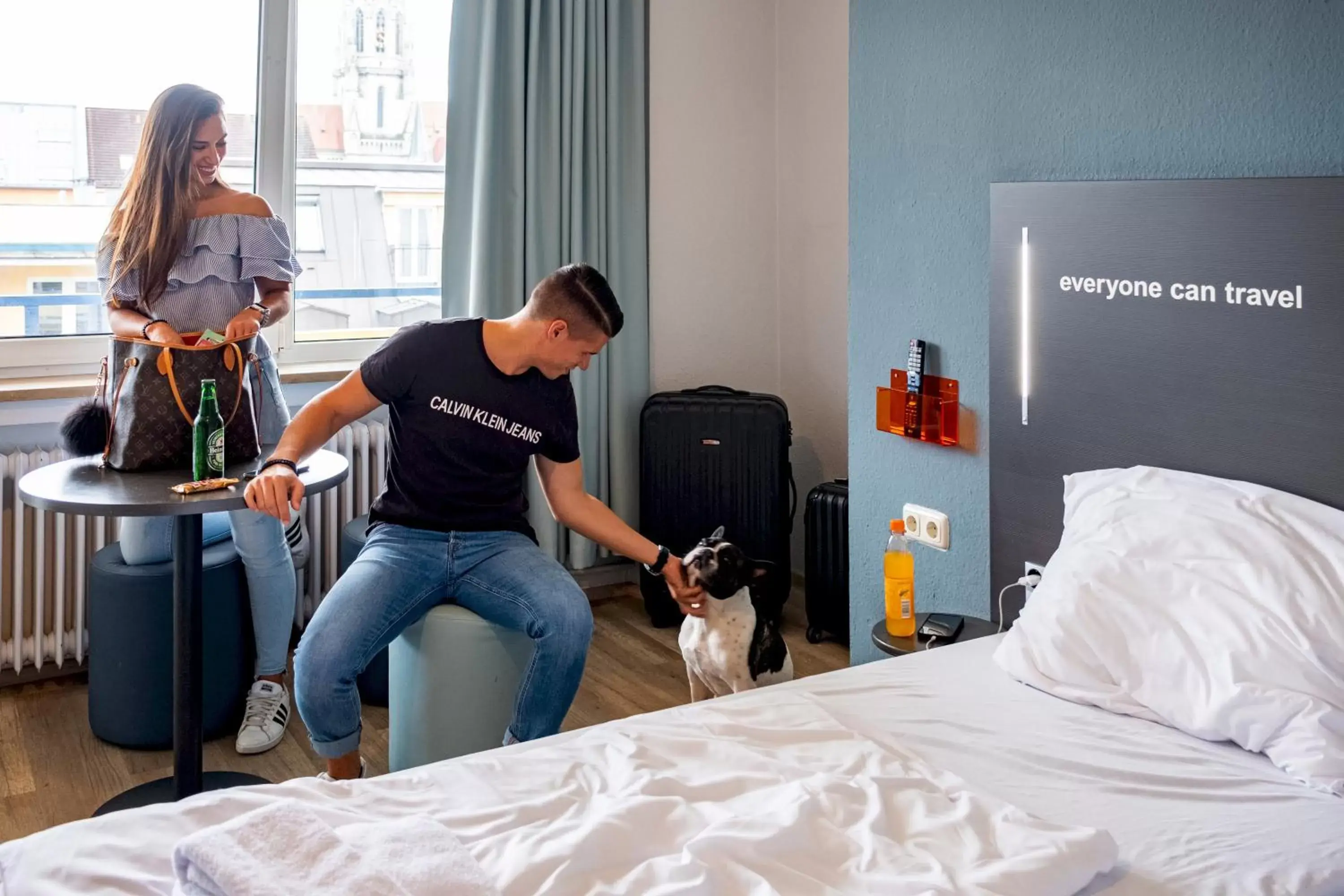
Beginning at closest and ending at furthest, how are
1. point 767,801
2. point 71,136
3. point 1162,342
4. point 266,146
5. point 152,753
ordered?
1. point 767,801
2. point 1162,342
3. point 152,753
4. point 71,136
5. point 266,146

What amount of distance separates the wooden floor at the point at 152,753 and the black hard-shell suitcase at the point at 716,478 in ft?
0.82

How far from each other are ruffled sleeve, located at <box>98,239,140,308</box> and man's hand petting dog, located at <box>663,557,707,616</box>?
4.46 ft

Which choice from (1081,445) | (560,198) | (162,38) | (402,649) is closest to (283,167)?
(162,38)

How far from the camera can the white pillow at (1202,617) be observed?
65.5 inches

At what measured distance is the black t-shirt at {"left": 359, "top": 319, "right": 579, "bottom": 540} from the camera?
8.16 ft

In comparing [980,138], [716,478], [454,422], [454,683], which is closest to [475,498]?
[454,422]

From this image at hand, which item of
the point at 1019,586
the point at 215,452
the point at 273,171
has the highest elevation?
the point at 273,171

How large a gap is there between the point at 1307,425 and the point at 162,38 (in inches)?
122

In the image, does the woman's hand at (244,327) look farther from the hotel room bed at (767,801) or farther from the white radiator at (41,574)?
the hotel room bed at (767,801)

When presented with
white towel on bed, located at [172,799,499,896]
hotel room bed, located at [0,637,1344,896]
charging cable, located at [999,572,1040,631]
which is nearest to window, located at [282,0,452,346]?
charging cable, located at [999,572,1040,631]

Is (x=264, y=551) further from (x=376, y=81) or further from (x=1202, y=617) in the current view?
(x=1202, y=617)

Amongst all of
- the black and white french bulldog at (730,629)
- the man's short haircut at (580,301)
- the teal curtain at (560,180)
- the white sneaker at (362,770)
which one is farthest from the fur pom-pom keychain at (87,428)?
the teal curtain at (560,180)

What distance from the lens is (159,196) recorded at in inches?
108

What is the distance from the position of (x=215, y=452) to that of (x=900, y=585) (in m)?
1.39
